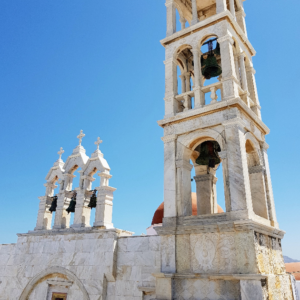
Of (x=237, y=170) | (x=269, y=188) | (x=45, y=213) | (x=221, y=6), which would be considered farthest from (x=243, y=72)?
(x=45, y=213)

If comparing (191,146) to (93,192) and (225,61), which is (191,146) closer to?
(225,61)

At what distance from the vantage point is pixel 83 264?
9.75 metres

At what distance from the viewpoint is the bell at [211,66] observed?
33.5ft

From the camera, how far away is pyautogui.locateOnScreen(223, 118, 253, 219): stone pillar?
7516 millimetres

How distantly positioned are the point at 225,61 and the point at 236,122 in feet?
7.50

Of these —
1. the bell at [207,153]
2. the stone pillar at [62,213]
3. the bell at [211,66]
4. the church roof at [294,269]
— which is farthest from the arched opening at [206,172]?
the church roof at [294,269]

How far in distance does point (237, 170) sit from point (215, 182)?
2836mm

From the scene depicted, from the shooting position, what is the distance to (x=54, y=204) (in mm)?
11953

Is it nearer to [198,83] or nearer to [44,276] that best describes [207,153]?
[198,83]

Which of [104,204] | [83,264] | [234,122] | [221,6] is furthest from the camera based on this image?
[104,204]

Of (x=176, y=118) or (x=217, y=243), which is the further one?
(x=176, y=118)

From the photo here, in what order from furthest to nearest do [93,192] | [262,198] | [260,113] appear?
[93,192] → [260,113] → [262,198]

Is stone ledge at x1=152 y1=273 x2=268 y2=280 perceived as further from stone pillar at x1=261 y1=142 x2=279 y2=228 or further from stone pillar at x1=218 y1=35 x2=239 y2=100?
stone pillar at x1=218 y1=35 x2=239 y2=100

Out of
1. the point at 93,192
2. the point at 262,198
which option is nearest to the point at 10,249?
the point at 93,192
